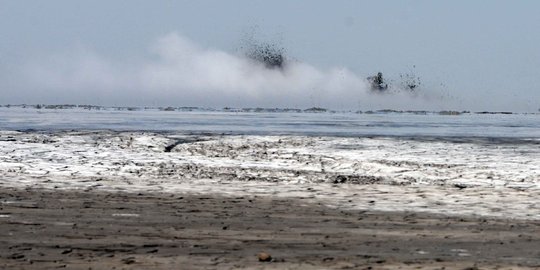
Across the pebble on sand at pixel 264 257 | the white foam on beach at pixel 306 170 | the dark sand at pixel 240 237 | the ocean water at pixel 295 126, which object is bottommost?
the ocean water at pixel 295 126

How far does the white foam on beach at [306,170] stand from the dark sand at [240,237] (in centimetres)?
159

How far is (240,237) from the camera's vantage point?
387 inches

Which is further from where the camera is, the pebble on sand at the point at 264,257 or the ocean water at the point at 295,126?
the ocean water at the point at 295,126

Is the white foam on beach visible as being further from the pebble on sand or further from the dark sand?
the pebble on sand

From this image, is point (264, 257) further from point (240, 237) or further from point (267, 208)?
point (267, 208)

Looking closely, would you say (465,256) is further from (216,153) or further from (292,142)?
(292,142)

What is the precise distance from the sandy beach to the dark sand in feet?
0.06

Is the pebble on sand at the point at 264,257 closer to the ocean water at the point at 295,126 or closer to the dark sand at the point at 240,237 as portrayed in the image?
the dark sand at the point at 240,237

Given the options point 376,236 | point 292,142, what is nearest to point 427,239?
point 376,236

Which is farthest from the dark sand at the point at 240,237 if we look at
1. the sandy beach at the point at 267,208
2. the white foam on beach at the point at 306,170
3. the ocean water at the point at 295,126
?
the ocean water at the point at 295,126

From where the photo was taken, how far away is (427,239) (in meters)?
9.93

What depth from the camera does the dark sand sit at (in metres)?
8.34

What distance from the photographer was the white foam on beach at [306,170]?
49.1ft

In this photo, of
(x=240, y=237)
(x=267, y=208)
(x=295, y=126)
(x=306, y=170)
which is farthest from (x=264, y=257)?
(x=295, y=126)
